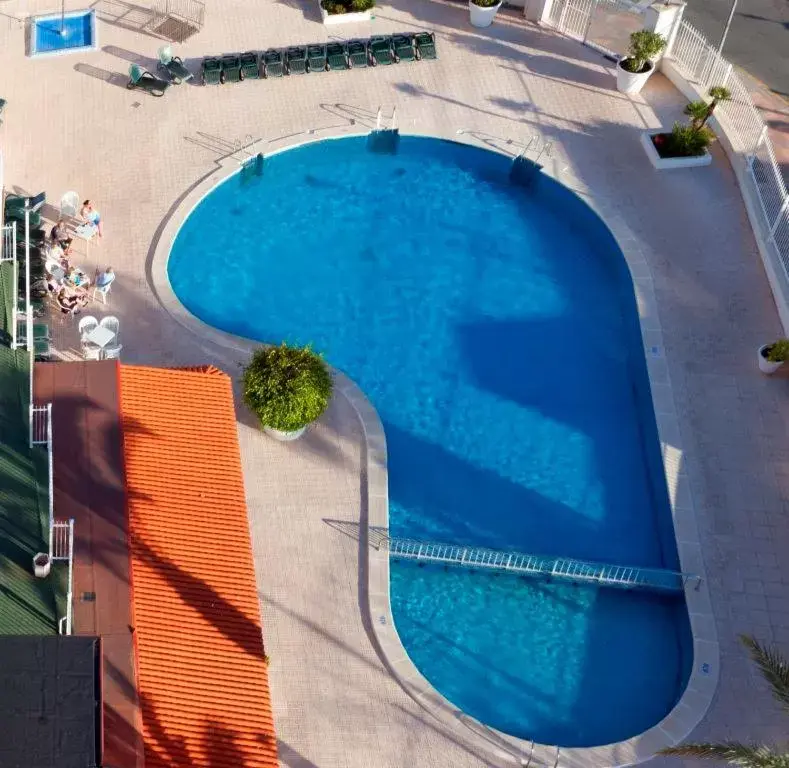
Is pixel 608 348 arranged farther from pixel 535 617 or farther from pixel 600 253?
pixel 535 617

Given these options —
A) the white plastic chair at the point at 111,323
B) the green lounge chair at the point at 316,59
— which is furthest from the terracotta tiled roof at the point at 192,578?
the green lounge chair at the point at 316,59

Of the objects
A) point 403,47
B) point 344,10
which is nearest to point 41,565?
point 403,47

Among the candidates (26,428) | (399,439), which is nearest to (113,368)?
(26,428)

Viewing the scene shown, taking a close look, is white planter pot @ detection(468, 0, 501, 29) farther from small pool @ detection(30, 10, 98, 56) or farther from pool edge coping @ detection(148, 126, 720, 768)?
small pool @ detection(30, 10, 98, 56)

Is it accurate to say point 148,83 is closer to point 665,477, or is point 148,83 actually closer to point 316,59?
point 316,59

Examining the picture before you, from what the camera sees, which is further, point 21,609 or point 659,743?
point 659,743

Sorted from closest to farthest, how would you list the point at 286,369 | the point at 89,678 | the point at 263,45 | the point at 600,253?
the point at 89,678 < the point at 286,369 < the point at 600,253 < the point at 263,45

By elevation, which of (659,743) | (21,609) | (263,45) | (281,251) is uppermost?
(263,45)

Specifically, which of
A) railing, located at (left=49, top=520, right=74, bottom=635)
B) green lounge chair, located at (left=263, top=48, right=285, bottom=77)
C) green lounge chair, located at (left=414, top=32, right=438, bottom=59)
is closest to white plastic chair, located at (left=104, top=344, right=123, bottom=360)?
railing, located at (left=49, top=520, right=74, bottom=635)
